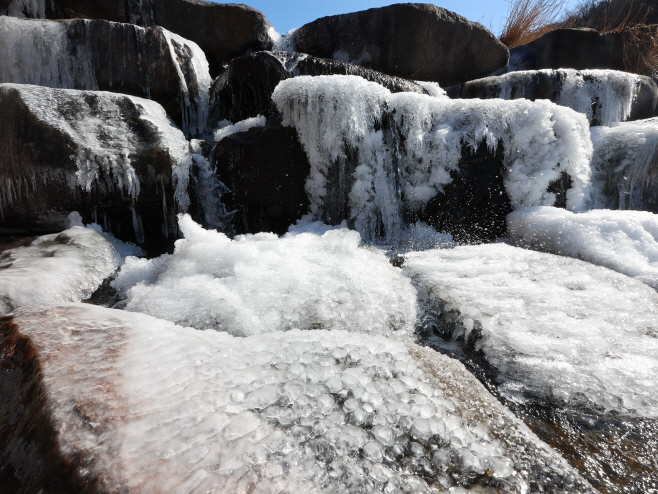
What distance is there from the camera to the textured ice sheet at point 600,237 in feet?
7.73

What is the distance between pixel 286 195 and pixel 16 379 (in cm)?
259

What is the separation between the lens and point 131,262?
2389mm

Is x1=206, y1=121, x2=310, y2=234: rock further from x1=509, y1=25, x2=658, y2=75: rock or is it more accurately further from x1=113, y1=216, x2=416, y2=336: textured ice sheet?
x1=509, y1=25, x2=658, y2=75: rock

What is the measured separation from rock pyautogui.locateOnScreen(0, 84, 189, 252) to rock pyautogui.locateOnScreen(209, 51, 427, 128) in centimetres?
129

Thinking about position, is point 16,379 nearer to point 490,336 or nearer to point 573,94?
point 490,336

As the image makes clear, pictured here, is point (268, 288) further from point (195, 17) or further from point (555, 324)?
point (195, 17)

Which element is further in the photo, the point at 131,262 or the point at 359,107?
the point at 359,107

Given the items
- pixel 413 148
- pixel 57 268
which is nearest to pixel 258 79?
pixel 413 148

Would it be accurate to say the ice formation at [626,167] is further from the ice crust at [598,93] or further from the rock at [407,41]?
the rock at [407,41]

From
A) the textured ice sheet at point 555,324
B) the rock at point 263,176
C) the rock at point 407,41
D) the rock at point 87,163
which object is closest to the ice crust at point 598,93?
the rock at point 407,41

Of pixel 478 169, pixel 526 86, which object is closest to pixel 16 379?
pixel 478 169

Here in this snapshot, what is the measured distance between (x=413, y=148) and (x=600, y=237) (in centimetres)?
167

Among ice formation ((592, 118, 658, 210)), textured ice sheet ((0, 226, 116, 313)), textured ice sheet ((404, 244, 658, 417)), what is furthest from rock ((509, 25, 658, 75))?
textured ice sheet ((0, 226, 116, 313))

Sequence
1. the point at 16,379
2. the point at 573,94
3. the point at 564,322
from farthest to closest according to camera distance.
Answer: the point at 573,94 → the point at 564,322 → the point at 16,379
